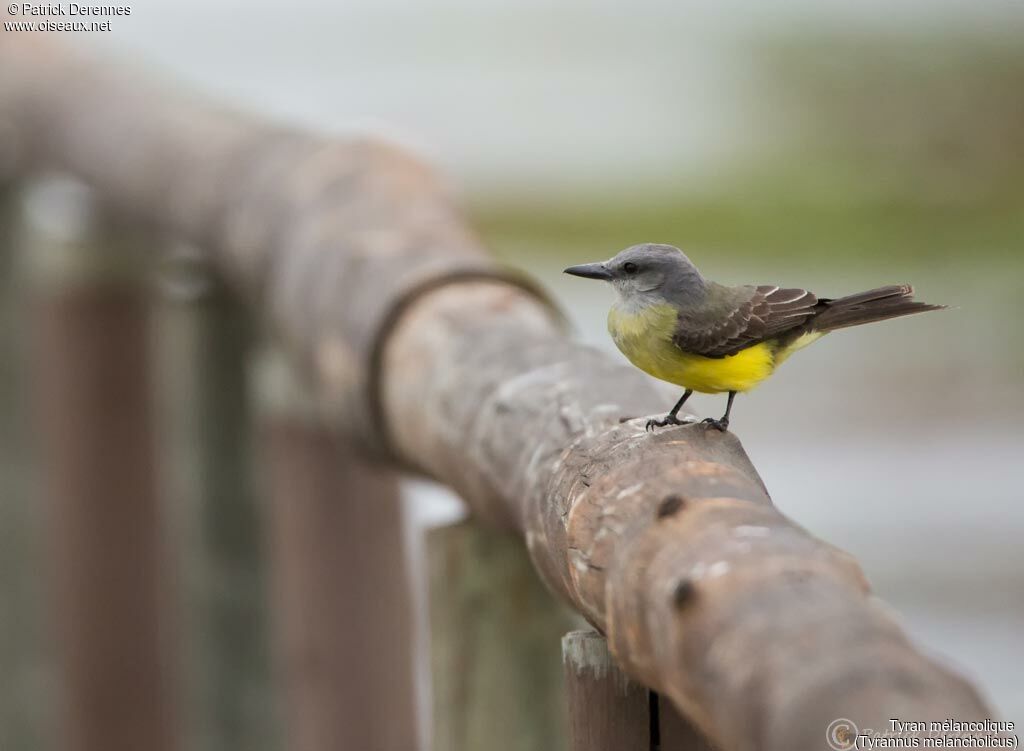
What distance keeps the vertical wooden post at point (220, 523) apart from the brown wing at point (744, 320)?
1740 mm

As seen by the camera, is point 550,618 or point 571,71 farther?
point 571,71

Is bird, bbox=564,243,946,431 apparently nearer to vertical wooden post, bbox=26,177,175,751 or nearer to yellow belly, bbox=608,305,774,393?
yellow belly, bbox=608,305,774,393

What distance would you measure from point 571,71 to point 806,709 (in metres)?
16.8

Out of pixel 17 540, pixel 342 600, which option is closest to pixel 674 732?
pixel 342 600

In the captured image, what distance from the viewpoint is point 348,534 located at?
145 inches

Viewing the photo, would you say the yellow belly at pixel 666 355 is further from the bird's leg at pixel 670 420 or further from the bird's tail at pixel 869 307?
the bird's leg at pixel 670 420

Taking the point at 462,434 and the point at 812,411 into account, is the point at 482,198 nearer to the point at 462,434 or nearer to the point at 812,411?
the point at 812,411

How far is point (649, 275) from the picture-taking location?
299 cm

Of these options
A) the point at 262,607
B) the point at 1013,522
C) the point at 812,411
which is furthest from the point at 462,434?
the point at 812,411

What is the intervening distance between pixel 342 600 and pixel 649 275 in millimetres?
1243

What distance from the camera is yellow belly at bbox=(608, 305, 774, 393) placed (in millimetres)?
2971

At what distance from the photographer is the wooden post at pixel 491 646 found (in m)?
2.71

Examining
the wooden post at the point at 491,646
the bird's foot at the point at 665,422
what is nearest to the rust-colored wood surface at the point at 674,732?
the bird's foot at the point at 665,422

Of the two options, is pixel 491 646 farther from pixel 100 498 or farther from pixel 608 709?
pixel 100 498
